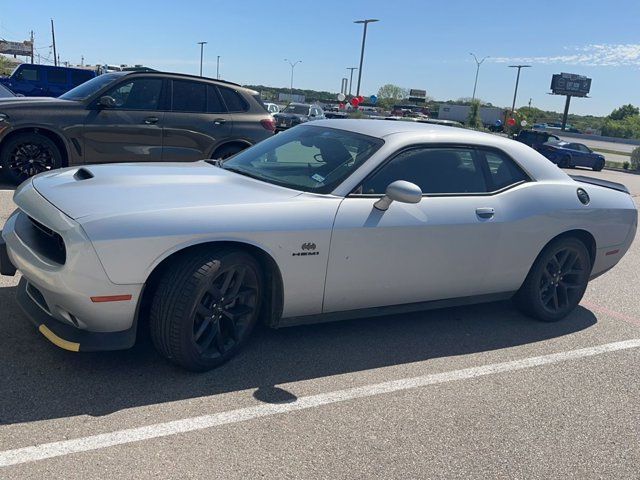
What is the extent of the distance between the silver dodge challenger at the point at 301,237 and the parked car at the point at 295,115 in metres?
21.7

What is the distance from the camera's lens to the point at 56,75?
22062 millimetres

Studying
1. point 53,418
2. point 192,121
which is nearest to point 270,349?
point 53,418

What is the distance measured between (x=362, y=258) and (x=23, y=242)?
202 centimetres

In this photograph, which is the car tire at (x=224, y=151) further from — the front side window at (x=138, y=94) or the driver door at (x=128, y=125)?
the front side window at (x=138, y=94)

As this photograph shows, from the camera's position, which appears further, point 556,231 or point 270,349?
point 556,231

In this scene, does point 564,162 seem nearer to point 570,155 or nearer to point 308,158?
point 570,155

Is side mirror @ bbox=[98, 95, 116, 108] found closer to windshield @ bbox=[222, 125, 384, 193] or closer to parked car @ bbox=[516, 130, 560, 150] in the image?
windshield @ bbox=[222, 125, 384, 193]

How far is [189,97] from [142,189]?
18.2 ft

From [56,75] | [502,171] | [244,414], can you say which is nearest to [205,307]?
[244,414]

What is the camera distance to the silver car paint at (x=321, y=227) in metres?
3.12

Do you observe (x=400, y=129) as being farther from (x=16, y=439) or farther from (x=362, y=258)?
(x=16, y=439)

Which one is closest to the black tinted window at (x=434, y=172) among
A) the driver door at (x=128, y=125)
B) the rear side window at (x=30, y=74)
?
the driver door at (x=128, y=125)

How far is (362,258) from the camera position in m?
3.83

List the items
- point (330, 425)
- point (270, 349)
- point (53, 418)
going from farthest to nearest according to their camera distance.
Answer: point (270, 349) → point (330, 425) → point (53, 418)
